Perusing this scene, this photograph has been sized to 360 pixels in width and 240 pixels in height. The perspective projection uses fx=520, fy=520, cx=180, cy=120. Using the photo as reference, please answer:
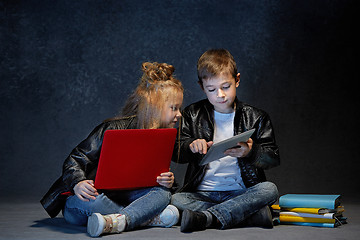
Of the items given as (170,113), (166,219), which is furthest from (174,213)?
(170,113)

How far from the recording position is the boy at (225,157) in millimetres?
2428

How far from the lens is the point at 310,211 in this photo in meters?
2.45

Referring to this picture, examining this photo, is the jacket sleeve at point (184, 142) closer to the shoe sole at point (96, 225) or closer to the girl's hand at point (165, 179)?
the girl's hand at point (165, 179)

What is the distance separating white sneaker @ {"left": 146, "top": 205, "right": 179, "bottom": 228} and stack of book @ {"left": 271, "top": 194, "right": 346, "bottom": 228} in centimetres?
51

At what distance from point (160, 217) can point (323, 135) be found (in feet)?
6.74

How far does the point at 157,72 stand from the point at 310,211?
101 cm

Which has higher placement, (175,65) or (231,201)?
(175,65)

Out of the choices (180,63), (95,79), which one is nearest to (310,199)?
(180,63)

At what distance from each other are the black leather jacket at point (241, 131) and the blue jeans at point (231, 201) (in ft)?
0.30

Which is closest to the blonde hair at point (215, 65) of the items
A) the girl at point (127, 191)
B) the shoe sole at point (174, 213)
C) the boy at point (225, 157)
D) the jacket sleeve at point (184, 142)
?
the boy at point (225, 157)

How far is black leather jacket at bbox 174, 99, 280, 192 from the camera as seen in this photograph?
8.52 feet

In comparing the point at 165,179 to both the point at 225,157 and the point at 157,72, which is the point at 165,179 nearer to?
the point at 225,157

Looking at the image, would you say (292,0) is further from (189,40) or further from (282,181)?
(282,181)

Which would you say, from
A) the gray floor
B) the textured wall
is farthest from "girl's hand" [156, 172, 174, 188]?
the textured wall
